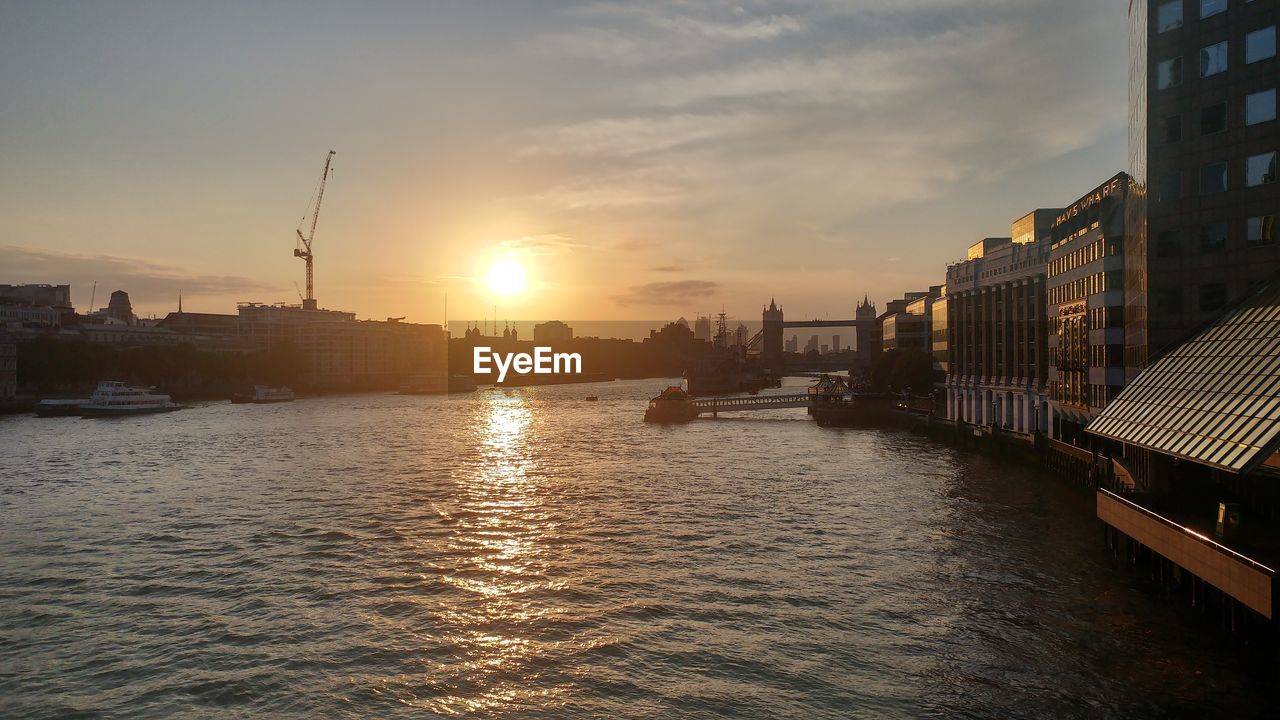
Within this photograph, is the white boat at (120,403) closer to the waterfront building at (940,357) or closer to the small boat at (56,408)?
the small boat at (56,408)

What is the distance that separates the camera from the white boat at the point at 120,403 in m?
136

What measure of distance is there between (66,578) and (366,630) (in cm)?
1678

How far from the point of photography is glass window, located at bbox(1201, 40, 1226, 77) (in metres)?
43.2

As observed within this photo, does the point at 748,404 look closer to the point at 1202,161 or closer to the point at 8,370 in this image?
the point at 1202,161

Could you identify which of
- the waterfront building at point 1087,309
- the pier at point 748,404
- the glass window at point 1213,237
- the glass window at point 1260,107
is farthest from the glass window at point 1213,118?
the pier at point 748,404

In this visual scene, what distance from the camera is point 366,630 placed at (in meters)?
29.5

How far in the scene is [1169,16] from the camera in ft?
150

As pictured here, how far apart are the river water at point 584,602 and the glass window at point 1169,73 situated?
2386 centimetres

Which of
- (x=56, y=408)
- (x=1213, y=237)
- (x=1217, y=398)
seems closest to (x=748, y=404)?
(x=1213, y=237)

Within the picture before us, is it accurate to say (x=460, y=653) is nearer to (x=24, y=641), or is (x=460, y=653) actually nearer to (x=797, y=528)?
(x=24, y=641)

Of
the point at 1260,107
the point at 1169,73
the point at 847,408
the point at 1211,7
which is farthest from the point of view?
the point at 847,408

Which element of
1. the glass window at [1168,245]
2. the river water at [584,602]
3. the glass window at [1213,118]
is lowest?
the river water at [584,602]

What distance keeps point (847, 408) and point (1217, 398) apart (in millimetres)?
91966

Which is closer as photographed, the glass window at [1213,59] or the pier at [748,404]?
the glass window at [1213,59]
